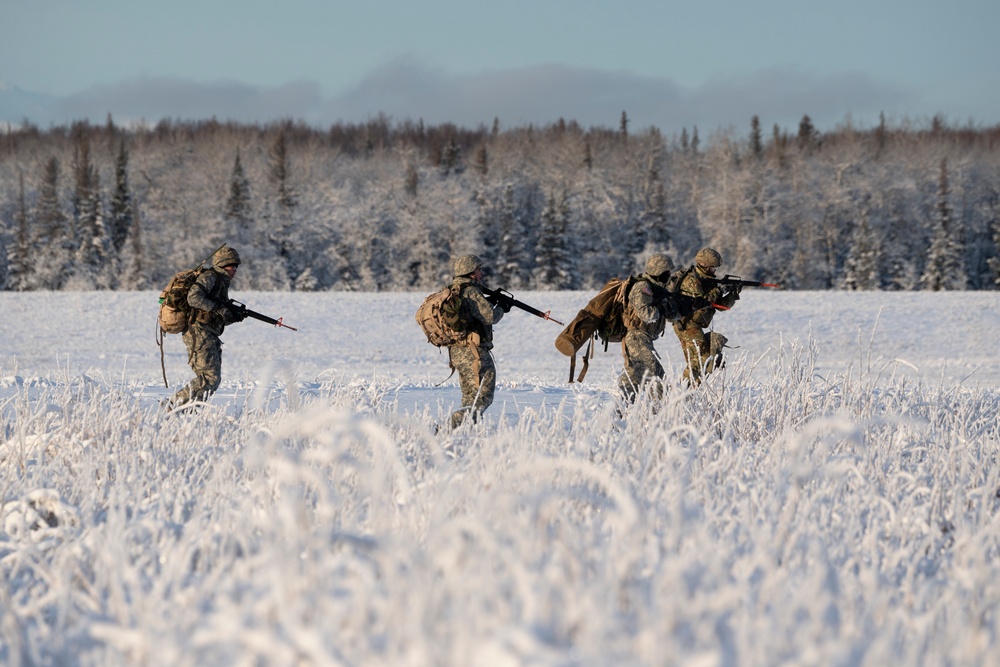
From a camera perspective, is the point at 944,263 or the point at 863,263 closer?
the point at 944,263

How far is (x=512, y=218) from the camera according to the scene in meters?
53.5

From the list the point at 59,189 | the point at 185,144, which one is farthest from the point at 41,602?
the point at 185,144

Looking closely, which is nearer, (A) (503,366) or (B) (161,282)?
(A) (503,366)

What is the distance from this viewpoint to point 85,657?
1869 mm

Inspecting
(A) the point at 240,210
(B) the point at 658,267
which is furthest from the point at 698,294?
(A) the point at 240,210

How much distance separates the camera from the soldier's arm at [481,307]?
19.8 ft

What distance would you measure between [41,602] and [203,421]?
244 cm

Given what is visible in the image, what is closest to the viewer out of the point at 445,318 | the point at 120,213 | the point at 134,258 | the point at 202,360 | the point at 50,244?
the point at 445,318

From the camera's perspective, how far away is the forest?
167 feet

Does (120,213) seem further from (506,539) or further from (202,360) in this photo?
(506,539)

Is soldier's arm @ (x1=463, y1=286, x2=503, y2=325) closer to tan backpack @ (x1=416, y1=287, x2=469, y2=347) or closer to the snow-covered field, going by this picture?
tan backpack @ (x1=416, y1=287, x2=469, y2=347)

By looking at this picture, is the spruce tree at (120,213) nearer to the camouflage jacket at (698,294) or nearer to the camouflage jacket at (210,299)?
the camouflage jacket at (210,299)

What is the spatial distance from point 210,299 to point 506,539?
198 inches

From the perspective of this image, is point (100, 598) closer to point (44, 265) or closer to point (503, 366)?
point (503, 366)
